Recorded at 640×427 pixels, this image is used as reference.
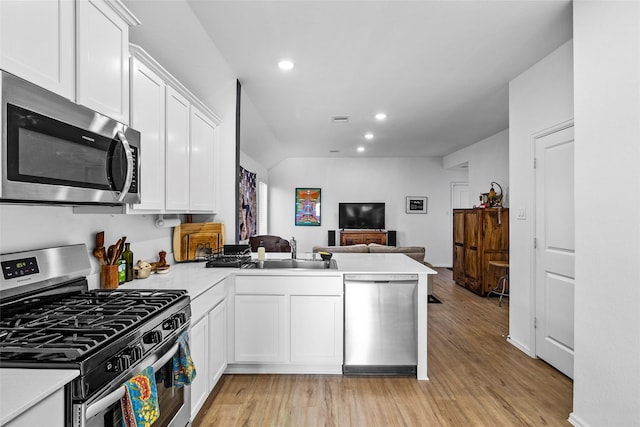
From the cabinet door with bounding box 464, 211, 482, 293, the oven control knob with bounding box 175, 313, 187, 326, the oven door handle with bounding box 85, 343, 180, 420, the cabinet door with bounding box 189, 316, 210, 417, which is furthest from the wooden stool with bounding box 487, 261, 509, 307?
the oven door handle with bounding box 85, 343, 180, 420

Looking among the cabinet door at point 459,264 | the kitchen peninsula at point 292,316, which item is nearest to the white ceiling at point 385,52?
the kitchen peninsula at point 292,316

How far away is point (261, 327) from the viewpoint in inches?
107

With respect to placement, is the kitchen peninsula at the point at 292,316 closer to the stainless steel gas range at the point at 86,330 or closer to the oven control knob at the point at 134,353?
the stainless steel gas range at the point at 86,330

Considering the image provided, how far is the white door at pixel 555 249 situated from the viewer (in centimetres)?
280

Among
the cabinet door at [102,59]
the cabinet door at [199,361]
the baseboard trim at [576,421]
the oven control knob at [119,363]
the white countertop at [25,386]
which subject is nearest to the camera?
the white countertop at [25,386]

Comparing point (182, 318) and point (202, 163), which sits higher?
point (202, 163)

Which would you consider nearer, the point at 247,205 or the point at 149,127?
the point at 149,127

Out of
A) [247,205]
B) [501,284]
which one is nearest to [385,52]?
[501,284]

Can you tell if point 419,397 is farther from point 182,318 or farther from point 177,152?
point 177,152

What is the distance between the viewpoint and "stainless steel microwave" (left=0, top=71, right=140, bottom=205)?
107 cm

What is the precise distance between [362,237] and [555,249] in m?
5.41

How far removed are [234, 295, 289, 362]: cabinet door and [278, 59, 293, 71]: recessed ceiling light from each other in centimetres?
207

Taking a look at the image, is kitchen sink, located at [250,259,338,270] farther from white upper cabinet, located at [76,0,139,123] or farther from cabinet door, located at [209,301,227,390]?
white upper cabinet, located at [76,0,139,123]

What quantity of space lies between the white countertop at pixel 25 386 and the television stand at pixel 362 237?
24.3ft
